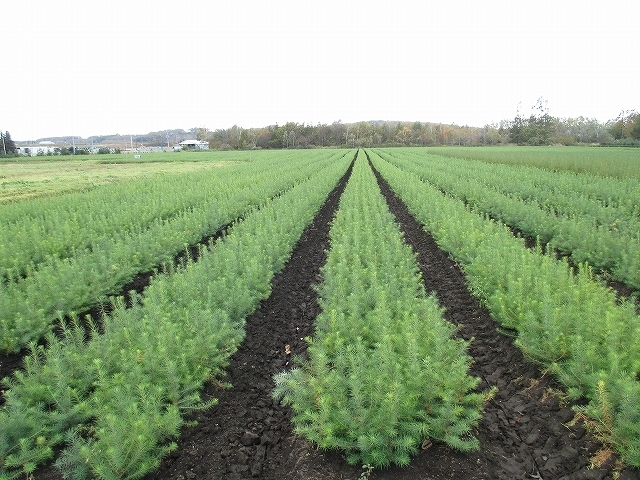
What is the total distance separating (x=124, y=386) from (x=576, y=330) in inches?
188

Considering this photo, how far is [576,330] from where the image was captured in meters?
4.62

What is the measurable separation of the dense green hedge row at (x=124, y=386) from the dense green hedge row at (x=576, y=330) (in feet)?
11.8

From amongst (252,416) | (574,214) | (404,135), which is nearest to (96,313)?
(252,416)

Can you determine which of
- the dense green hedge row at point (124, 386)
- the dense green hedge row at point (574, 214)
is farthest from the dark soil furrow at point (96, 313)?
the dense green hedge row at point (574, 214)

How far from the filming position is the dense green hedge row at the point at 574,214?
26.3ft

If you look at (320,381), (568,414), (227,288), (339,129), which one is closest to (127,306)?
(227,288)

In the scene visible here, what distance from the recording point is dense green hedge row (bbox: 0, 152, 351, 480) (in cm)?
337

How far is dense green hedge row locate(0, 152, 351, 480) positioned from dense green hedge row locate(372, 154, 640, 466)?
3596mm

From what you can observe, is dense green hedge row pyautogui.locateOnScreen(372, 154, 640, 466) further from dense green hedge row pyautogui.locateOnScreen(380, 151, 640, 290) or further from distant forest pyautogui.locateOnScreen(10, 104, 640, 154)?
distant forest pyautogui.locateOnScreen(10, 104, 640, 154)

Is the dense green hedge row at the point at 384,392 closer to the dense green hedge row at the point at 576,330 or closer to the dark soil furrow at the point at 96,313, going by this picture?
the dense green hedge row at the point at 576,330

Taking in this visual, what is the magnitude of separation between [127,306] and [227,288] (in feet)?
7.13

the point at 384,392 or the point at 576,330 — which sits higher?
the point at 576,330

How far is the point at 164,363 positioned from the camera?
4.38m

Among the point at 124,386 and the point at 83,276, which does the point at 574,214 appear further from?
the point at 83,276
